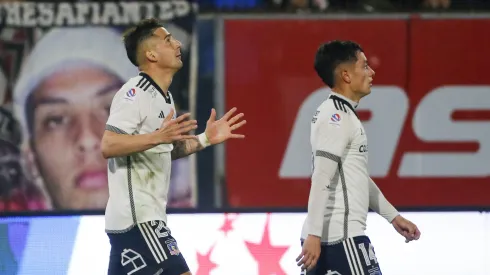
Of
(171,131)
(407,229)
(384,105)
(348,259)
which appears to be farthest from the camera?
(384,105)

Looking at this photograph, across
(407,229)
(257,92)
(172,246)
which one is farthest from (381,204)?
(257,92)

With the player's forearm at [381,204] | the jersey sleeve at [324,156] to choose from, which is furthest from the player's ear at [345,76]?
the player's forearm at [381,204]

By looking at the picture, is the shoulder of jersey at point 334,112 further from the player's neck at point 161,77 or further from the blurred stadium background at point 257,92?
the blurred stadium background at point 257,92

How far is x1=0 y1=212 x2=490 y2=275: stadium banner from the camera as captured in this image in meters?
5.88

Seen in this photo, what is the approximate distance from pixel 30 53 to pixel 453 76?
3.73 metres

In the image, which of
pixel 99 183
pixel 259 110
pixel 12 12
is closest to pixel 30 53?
pixel 12 12

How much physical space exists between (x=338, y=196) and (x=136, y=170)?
2.86 ft

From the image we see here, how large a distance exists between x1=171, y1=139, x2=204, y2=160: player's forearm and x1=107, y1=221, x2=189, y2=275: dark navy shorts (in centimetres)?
51

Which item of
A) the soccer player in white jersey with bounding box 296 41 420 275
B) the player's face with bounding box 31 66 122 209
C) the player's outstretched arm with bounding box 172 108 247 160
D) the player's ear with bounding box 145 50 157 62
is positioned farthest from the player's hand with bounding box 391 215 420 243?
the player's face with bounding box 31 66 122 209

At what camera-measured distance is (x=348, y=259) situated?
175 inches

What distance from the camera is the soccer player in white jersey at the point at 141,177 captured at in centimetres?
427

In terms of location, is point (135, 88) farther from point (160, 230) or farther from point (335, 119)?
point (335, 119)

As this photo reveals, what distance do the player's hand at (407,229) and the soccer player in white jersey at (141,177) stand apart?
1.05 meters

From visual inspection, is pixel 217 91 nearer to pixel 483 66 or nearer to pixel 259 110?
pixel 259 110
